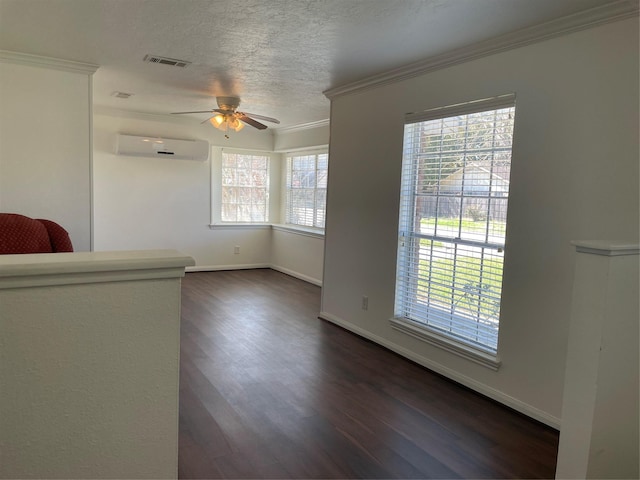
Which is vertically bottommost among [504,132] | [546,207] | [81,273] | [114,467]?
[114,467]

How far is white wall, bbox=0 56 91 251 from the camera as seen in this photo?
140 inches

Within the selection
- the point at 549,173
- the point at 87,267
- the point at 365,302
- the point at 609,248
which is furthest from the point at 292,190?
the point at 87,267

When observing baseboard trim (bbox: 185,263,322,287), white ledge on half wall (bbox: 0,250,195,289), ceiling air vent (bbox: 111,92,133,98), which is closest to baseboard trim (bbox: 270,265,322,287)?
baseboard trim (bbox: 185,263,322,287)

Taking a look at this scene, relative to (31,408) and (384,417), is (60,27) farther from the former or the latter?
(384,417)

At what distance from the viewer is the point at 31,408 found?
111cm

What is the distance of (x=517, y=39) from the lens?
2.79 m

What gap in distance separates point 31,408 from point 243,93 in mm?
4079

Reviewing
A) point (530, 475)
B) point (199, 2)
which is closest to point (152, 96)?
point (199, 2)

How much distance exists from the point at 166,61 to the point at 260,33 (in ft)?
3.59

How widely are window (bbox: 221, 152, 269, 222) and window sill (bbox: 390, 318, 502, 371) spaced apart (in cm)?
419

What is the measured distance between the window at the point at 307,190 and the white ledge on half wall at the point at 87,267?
5214 millimetres

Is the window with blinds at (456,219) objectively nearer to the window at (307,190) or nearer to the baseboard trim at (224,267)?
the window at (307,190)

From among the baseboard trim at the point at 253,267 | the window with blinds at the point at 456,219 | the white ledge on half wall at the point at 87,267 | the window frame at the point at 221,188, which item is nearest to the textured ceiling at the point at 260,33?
the window with blinds at the point at 456,219

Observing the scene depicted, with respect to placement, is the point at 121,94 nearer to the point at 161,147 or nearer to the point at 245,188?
the point at 161,147
